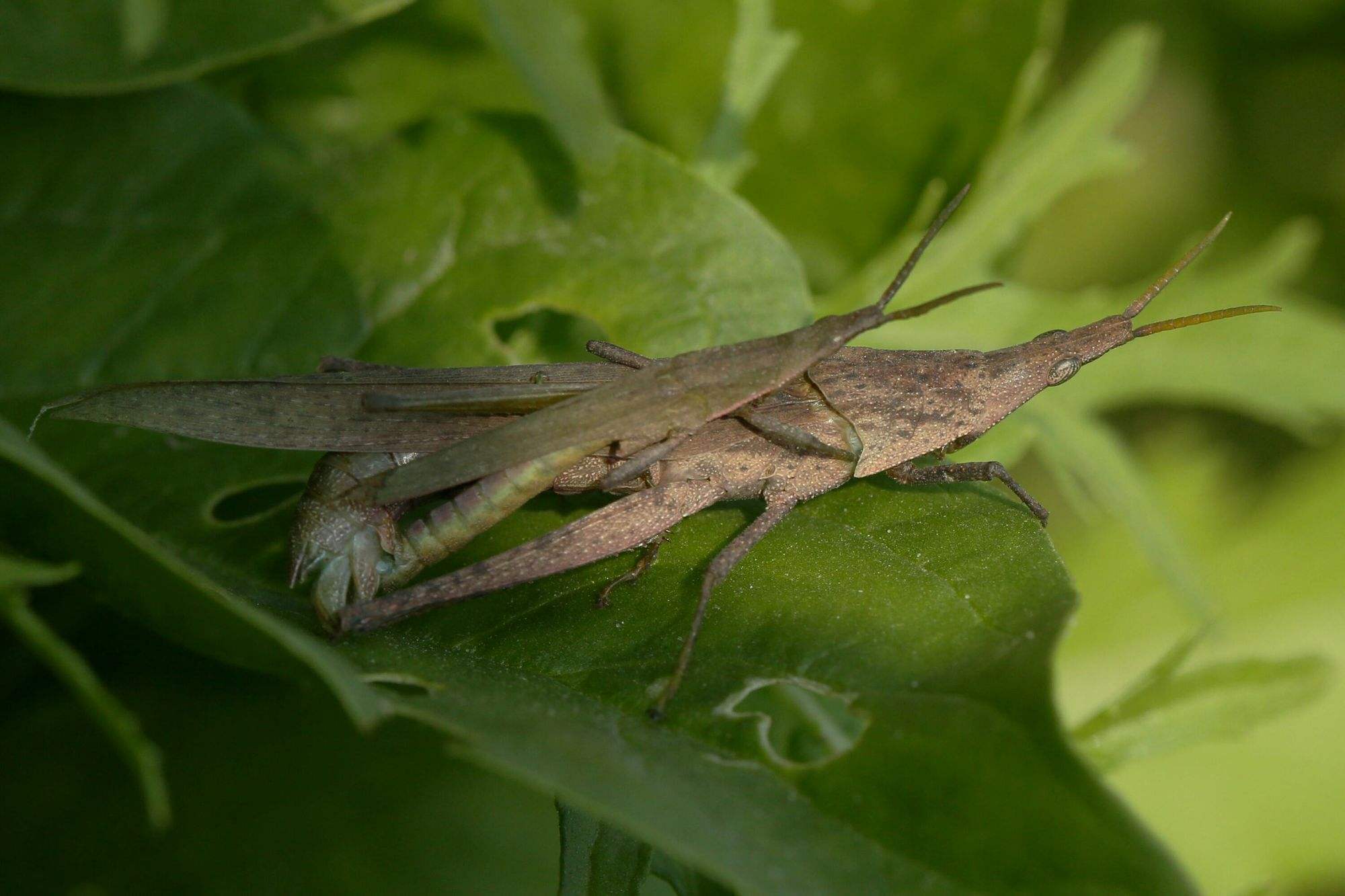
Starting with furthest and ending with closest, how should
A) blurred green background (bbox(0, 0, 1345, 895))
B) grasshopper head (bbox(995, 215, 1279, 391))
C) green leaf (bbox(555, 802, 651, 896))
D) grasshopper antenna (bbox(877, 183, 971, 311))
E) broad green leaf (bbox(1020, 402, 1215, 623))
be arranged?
1. broad green leaf (bbox(1020, 402, 1215, 623))
2. grasshopper head (bbox(995, 215, 1279, 391))
3. blurred green background (bbox(0, 0, 1345, 895))
4. grasshopper antenna (bbox(877, 183, 971, 311))
5. green leaf (bbox(555, 802, 651, 896))

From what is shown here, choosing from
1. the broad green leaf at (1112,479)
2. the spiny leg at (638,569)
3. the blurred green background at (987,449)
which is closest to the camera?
the spiny leg at (638,569)

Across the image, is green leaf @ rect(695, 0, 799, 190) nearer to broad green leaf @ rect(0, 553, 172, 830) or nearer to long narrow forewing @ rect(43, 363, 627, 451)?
long narrow forewing @ rect(43, 363, 627, 451)

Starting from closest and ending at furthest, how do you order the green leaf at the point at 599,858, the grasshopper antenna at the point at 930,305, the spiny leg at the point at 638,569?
the green leaf at the point at 599,858 < the spiny leg at the point at 638,569 < the grasshopper antenna at the point at 930,305

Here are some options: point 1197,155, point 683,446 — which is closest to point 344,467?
point 683,446

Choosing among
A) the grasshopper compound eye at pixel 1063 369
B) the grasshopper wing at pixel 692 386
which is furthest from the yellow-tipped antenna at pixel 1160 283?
the grasshopper wing at pixel 692 386

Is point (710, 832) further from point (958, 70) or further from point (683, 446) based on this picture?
point (958, 70)

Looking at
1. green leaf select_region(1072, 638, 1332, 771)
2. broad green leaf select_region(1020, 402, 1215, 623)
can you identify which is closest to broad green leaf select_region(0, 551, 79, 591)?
green leaf select_region(1072, 638, 1332, 771)

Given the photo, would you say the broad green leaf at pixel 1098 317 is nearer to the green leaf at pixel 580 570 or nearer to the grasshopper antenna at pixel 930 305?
the grasshopper antenna at pixel 930 305

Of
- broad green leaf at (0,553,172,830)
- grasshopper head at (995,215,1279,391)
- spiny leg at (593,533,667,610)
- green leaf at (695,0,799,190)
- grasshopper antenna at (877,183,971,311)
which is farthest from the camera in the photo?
green leaf at (695,0,799,190)
